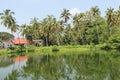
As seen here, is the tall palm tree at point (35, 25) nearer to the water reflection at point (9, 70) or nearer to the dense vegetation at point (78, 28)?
the dense vegetation at point (78, 28)

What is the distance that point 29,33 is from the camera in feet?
382

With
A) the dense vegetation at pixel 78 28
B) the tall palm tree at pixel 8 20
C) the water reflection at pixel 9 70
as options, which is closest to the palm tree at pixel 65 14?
the dense vegetation at pixel 78 28

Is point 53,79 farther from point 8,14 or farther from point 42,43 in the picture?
point 42,43

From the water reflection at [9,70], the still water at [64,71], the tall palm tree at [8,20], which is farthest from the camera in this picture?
the tall palm tree at [8,20]

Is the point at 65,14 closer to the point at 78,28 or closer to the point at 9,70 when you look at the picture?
the point at 78,28

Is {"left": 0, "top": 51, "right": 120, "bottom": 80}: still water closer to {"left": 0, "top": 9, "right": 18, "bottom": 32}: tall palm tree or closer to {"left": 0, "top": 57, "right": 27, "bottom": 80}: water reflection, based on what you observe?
{"left": 0, "top": 57, "right": 27, "bottom": 80}: water reflection

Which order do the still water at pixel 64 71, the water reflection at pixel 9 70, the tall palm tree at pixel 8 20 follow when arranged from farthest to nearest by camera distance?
the tall palm tree at pixel 8 20 < the water reflection at pixel 9 70 < the still water at pixel 64 71

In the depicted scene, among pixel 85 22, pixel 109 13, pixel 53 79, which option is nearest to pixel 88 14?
pixel 85 22

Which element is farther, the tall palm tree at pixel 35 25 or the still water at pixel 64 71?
the tall palm tree at pixel 35 25

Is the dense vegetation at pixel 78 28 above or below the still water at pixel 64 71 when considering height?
above

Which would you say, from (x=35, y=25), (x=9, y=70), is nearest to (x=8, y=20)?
(x=35, y=25)

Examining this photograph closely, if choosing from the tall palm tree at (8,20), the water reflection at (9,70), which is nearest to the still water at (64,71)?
the water reflection at (9,70)

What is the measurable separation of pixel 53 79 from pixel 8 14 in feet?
206

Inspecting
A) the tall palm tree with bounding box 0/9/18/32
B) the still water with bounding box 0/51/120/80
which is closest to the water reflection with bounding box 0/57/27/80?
the still water with bounding box 0/51/120/80
